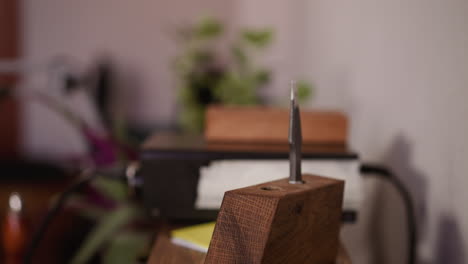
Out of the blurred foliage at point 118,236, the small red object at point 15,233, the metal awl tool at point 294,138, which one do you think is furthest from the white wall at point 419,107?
the small red object at point 15,233

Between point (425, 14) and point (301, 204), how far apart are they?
0.36 m

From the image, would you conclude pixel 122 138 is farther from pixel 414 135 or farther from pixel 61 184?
pixel 61 184

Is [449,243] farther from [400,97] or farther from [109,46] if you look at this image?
[109,46]

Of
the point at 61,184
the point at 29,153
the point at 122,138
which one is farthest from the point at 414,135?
the point at 29,153

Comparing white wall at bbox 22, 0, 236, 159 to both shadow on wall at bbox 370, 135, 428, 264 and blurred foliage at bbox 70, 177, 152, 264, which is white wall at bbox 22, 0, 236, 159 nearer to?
blurred foliage at bbox 70, 177, 152, 264

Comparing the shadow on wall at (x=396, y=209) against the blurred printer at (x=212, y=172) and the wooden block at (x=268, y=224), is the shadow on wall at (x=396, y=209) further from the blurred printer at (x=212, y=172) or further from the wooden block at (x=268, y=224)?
the wooden block at (x=268, y=224)

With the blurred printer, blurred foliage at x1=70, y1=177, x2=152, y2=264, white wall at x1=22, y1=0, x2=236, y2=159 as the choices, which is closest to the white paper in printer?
the blurred printer

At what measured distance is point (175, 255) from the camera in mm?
486

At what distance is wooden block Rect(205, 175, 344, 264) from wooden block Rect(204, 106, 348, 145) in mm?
→ 206

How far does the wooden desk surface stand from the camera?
466 mm

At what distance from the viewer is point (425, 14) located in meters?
0.59

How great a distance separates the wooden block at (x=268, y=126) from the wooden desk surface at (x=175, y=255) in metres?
0.15

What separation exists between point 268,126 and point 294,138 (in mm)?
205

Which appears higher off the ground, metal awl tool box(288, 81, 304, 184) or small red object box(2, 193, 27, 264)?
metal awl tool box(288, 81, 304, 184)
